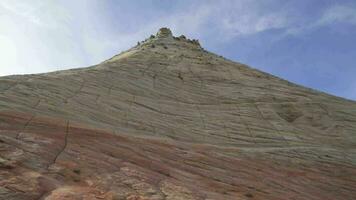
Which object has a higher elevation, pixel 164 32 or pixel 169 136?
pixel 164 32

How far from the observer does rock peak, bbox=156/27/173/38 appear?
62784mm

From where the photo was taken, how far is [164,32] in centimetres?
6412

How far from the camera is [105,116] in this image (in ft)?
86.0

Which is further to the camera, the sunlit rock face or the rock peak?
the rock peak

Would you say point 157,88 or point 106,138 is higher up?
point 157,88

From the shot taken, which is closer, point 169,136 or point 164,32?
point 169,136

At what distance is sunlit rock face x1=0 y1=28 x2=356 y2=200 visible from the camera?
16.3 metres

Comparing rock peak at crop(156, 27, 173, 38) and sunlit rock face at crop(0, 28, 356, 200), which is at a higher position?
rock peak at crop(156, 27, 173, 38)

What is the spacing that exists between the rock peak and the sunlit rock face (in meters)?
18.8

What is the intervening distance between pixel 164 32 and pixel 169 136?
3918 centimetres

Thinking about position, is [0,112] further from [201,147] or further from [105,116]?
[201,147]

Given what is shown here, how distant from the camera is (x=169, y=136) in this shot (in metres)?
26.0

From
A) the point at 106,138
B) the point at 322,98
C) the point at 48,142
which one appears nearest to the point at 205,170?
the point at 106,138

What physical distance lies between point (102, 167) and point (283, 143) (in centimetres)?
1377
